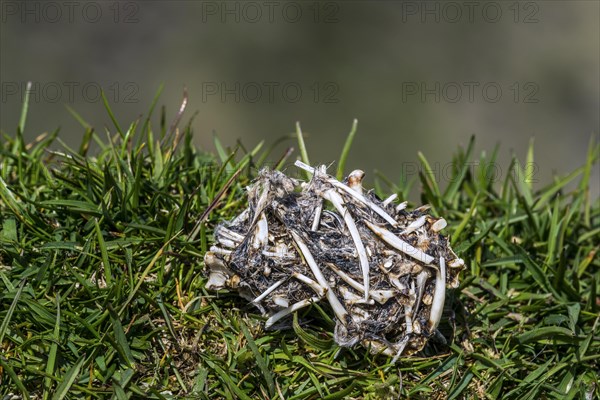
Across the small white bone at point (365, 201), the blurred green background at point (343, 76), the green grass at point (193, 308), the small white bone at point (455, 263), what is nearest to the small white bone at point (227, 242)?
the green grass at point (193, 308)

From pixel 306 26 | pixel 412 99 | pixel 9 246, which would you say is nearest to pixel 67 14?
pixel 306 26

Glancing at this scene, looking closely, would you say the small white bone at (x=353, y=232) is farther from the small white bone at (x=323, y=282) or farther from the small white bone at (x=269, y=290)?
the small white bone at (x=269, y=290)

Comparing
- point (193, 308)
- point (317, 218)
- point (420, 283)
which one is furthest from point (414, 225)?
point (193, 308)

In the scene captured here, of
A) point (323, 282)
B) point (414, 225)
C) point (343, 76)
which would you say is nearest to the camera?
point (323, 282)

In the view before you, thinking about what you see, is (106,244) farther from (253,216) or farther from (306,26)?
(306,26)

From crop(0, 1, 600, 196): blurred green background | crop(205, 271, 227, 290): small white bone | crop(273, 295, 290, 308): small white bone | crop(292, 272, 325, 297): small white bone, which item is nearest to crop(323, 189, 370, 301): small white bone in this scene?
crop(292, 272, 325, 297): small white bone

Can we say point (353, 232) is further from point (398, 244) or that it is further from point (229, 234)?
point (229, 234)
